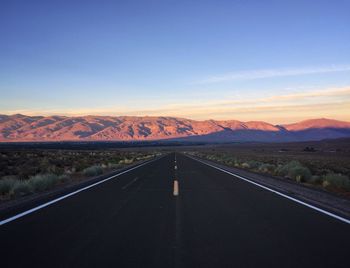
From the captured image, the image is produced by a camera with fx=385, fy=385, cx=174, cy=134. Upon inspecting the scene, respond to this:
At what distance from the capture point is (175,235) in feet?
22.6

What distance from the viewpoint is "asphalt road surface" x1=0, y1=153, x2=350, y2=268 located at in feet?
17.8

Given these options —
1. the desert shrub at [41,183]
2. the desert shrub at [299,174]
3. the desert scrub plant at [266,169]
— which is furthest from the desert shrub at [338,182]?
the desert shrub at [41,183]

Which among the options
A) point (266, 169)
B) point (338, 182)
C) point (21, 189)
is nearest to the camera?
point (21, 189)

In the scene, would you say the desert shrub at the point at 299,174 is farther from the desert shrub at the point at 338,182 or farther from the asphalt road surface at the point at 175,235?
the asphalt road surface at the point at 175,235

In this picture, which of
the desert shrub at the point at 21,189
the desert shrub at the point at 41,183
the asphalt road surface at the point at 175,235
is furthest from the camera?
the desert shrub at the point at 41,183

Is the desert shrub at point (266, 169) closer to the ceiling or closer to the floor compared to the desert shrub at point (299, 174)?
closer to the floor

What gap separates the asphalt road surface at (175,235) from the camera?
5.42 meters

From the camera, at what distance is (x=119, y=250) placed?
5.88m

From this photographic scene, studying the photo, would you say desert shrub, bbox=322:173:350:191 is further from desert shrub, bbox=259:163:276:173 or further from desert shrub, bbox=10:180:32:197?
desert shrub, bbox=10:180:32:197

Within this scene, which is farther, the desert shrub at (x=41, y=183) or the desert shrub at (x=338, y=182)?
the desert shrub at (x=338, y=182)

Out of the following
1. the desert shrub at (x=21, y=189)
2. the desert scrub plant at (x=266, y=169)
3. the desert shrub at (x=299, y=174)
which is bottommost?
the desert scrub plant at (x=266, y=169)

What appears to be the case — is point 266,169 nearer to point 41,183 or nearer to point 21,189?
point 41,183

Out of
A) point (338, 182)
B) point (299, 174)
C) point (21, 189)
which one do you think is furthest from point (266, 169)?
point (21, 189)

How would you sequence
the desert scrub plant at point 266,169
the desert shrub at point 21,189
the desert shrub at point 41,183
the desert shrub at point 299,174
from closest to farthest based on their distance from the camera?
the desert shrub at point 21,189
the desert shrub at point 41,183
the desert shrub at point 299,174
the desert scrub plant at point 266,169
